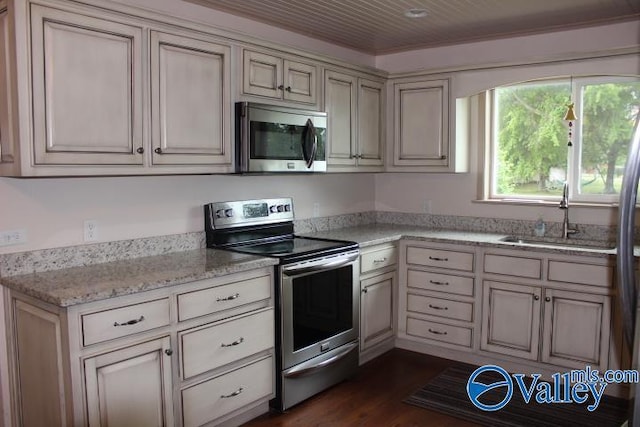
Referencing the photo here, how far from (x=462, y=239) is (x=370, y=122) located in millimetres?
1160

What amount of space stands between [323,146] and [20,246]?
6.24ft

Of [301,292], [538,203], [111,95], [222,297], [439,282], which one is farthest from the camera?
[538,203]

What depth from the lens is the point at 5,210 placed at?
2451mm

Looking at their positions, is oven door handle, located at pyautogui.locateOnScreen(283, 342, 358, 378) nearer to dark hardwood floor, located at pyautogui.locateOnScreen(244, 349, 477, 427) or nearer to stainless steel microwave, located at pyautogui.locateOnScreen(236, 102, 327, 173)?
dark hardwood floor, located at pyautogui.locateOnScreen(244, 349, 477, 427)

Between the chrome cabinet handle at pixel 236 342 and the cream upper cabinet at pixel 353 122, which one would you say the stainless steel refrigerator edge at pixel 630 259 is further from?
the cream upper cabinet at pixel 353 122

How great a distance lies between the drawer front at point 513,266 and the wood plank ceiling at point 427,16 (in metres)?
1.56

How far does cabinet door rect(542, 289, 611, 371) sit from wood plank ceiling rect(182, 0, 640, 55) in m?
1.75

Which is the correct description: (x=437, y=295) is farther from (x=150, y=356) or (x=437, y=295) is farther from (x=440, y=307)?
(x=150, y=356)

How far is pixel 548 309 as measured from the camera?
3.35 m

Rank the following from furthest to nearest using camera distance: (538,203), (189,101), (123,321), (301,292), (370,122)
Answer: (370,122) → (538,203) → (301,292) → (189,101) → (123,321)

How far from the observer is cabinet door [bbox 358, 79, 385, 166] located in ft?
13.3

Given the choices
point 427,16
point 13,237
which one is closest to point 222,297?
point 13,237

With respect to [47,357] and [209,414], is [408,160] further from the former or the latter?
[47,357]

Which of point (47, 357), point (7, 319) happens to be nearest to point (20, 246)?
point (7, 319)
